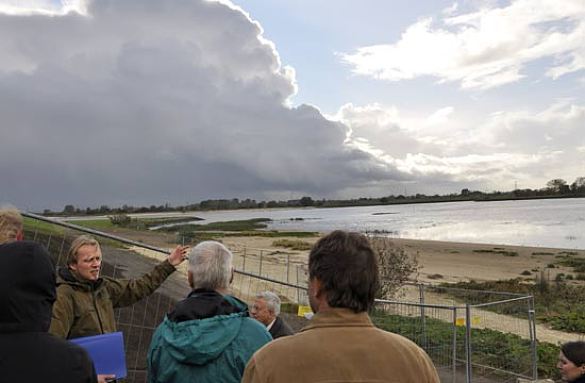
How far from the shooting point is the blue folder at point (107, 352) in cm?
305

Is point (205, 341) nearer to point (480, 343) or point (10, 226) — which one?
point (10, 226)

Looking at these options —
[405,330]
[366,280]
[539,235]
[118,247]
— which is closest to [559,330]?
[405,330]

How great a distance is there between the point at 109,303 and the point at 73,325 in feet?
1.04

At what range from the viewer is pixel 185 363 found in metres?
2.46

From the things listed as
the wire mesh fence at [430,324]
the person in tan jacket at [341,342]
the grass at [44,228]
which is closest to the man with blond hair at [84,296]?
the person in tan jacket at [341,342]

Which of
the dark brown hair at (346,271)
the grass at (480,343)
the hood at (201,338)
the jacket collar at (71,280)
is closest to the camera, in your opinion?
the dark brown hair at (346,271)

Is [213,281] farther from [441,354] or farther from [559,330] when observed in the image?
[559,330]

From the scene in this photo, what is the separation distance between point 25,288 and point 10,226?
139 cm

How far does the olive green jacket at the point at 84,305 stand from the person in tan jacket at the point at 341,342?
177cm

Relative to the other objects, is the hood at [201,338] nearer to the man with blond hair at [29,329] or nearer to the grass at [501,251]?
the man with blond hair at [29,329]

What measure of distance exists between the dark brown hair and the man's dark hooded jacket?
1.03 metres

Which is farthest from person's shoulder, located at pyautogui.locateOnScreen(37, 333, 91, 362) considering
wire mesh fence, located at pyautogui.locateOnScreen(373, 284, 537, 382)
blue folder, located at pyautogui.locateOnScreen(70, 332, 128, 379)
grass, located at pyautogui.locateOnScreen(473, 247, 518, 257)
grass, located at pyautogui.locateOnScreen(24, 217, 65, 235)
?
grass, located at pyautogui.locateOnScreen(473, 247, 518, 257)

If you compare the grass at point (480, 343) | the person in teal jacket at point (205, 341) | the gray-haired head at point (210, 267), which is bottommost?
the grass at point (480, 343)

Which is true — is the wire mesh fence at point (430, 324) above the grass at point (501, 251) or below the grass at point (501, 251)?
above
